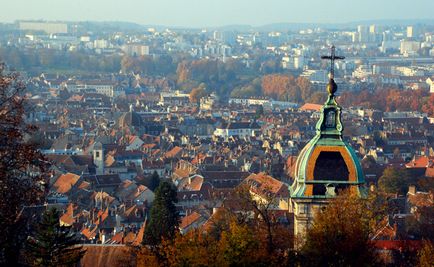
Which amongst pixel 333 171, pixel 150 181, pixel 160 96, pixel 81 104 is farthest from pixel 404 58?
pixel 333 171

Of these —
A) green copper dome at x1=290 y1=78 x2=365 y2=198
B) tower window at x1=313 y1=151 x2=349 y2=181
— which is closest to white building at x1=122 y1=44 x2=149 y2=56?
green copper dome at x1=290 y1=78 x2=365 y2=198

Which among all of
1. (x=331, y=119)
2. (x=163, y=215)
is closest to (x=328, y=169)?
(x=331, y=119)

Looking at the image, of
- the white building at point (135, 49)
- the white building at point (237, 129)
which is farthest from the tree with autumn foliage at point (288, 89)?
the white building at point (135, 49)

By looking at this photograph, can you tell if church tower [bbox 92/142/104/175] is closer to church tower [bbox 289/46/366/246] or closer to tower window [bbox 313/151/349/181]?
church tower [bbox 289/46/366/246]

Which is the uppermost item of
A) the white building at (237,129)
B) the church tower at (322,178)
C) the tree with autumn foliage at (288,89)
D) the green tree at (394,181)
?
the church tower at (322,178)

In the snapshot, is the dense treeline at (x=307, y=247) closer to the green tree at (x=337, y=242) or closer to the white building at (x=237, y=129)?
the green tree at (x=337, y=242)

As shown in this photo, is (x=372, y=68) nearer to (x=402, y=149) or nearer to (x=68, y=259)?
(x=402, y=149)
